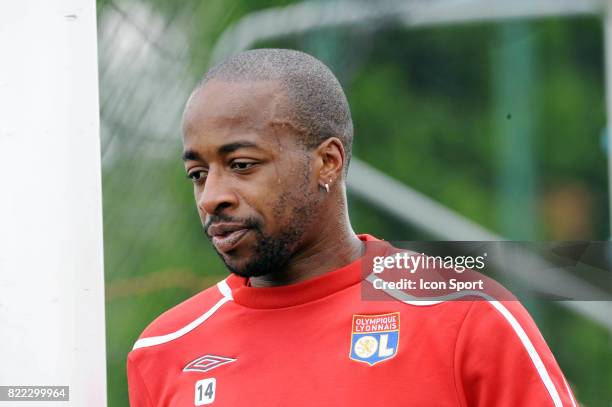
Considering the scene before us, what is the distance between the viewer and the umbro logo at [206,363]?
1507mm

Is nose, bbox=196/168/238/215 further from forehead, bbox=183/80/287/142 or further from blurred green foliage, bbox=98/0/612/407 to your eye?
blurred green foliage, bbox=98/0/612/407

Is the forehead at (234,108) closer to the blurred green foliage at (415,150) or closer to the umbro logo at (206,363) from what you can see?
the umbro logo at (206,363)

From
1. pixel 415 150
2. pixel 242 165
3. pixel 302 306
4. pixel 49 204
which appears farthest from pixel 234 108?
pixel 415 150

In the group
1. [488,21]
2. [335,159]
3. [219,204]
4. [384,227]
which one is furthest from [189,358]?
[488,21]

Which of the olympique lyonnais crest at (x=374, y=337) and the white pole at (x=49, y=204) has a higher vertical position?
the white pole at (x=49, y=204)

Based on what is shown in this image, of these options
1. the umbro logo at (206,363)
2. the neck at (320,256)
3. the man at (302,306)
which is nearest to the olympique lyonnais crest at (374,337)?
the man at (302,306)

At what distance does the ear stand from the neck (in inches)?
2.7

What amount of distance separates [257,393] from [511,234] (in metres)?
0.76

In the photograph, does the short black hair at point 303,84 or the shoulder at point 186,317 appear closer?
the short black hair at point 303,84

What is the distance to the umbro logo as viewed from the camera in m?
1.51

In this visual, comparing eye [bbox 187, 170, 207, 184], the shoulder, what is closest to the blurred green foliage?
the shoulder

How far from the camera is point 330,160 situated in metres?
1.50

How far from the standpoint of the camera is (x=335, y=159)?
151 centimetres

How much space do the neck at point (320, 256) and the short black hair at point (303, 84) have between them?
117mm
